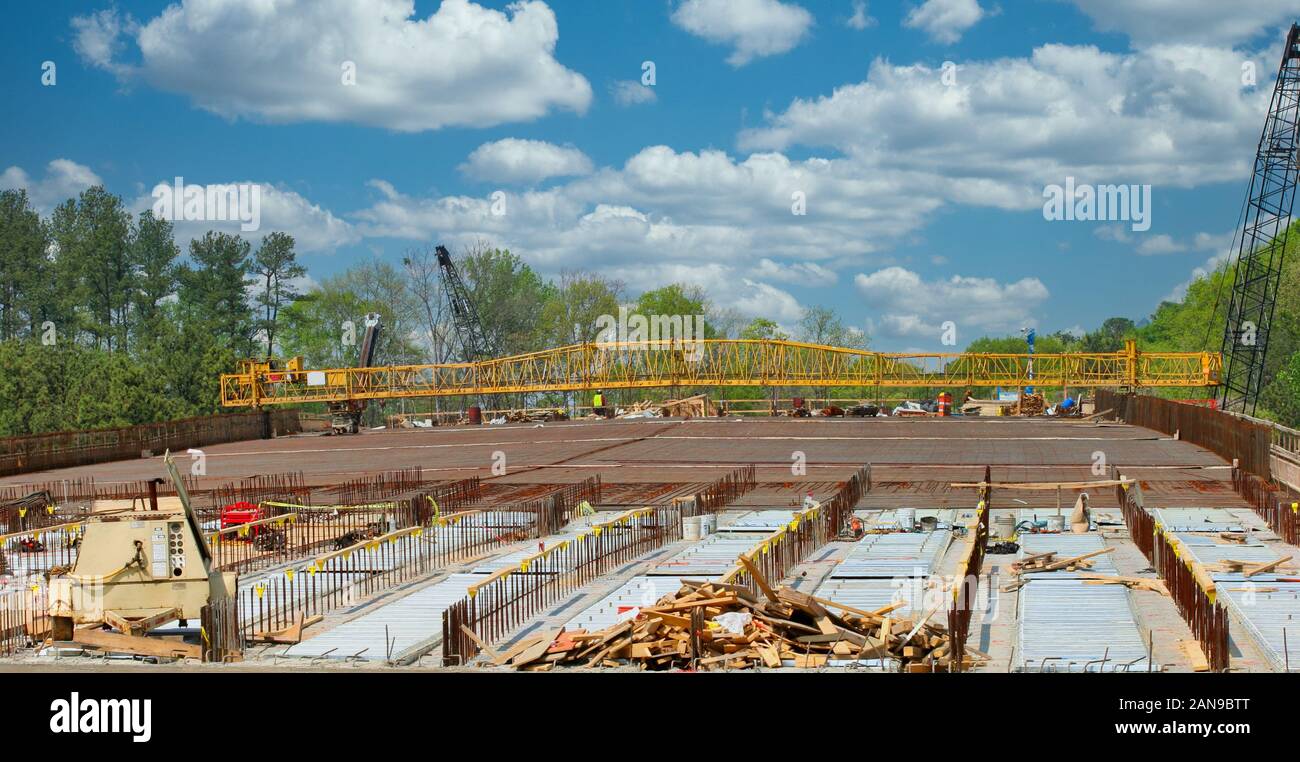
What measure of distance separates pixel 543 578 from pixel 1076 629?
8416 mm

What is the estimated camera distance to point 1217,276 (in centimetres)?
12875

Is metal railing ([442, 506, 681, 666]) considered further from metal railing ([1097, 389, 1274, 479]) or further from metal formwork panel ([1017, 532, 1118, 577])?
metal railing ([1097, 389, 1274, 479])

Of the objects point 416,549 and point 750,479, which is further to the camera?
point 750,479

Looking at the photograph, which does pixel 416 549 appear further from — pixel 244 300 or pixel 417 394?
pixel 244 300

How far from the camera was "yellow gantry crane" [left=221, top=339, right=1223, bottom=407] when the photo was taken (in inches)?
3477

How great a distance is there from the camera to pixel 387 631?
17719 millimetres

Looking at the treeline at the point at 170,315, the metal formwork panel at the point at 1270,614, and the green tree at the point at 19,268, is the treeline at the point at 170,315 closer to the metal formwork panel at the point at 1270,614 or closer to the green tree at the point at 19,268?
the green tree at the point at 19,268

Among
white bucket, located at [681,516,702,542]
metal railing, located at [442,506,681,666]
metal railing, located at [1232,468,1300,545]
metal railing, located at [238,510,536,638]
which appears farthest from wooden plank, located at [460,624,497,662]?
metal railing, located at [1232,468,1300,545]

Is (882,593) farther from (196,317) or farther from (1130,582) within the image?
(196,317)

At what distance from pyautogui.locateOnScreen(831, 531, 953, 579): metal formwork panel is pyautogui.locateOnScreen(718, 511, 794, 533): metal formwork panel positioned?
2436 millimetres

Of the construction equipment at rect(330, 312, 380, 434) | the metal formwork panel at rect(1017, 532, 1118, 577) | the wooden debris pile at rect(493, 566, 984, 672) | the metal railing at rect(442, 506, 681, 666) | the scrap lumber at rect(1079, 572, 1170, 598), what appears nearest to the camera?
the wooden debris pile at rect(493, 566, 984, 672)

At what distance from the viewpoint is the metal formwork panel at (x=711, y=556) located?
880 inches

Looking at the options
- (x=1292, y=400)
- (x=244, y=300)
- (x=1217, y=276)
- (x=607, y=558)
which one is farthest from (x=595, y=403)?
(x=1217, y=276)

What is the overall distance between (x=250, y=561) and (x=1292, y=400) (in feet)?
324
